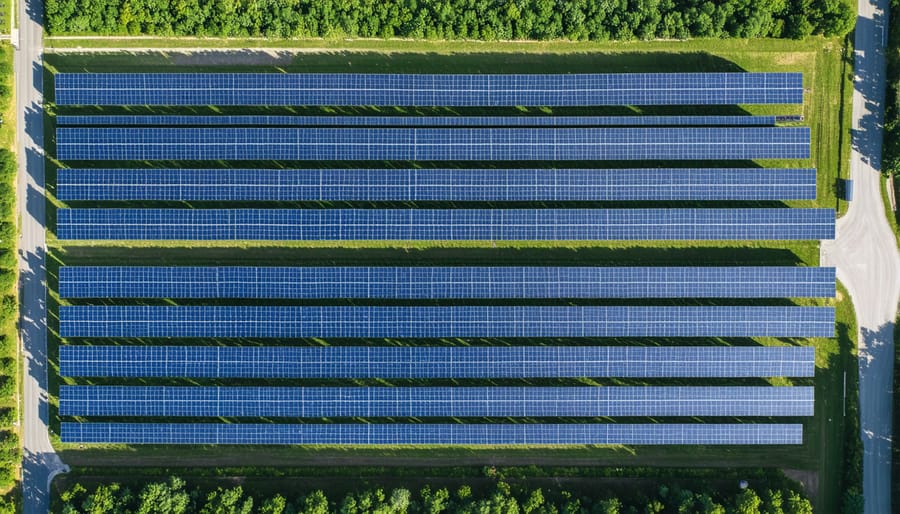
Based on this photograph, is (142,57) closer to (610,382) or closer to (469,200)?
(469,200)

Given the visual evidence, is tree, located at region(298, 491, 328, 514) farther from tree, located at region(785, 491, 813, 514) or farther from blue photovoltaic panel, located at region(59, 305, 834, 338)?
tree, located at region(785, 491, 813, 514)

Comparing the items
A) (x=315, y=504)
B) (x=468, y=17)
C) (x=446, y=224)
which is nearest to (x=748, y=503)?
(x=446, y=224)

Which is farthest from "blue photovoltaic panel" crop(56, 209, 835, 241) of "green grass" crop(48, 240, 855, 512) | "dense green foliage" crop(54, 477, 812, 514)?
"dense green foliage" crop(54, 477, 812, 514)

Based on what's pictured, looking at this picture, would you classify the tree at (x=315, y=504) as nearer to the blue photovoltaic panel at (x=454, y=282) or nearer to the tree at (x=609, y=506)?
the blue photovoltaic panel at (x=454, y=282)

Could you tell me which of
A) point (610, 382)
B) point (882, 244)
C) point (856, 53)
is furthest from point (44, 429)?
point (856, 53)

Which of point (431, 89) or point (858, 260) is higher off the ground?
point (431, 89)

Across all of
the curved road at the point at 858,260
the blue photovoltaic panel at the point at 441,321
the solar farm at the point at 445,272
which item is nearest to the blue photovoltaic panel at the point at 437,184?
the solar farm at the point at 445,272

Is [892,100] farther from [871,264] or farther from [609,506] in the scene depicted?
[609,506]
